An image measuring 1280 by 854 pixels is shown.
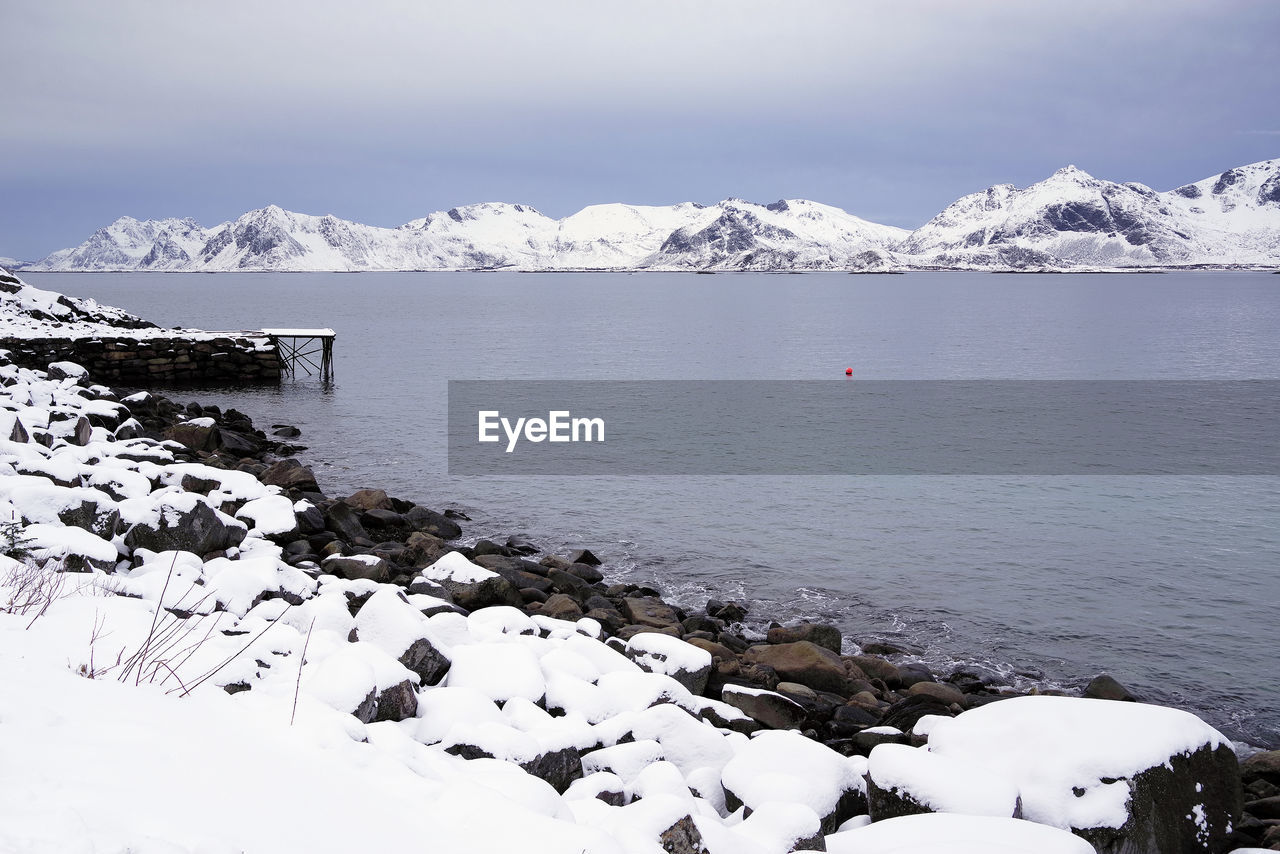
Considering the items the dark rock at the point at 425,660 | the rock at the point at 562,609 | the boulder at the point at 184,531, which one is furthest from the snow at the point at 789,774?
the boulder at the point at 184,531

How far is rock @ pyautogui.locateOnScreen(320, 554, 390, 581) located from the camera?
12.1m

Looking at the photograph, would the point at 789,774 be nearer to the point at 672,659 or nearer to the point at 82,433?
the point at 672,659

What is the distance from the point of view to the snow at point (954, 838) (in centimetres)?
536

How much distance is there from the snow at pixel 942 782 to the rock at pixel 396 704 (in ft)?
12.1

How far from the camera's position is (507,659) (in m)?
8.24

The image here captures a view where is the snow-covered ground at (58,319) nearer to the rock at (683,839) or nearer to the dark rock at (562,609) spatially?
the dark rock at (562,609)

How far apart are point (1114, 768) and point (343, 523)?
13.0 metres

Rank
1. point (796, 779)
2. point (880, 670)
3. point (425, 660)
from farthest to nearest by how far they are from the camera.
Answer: point (880, 670) < point (425, 660) < point (796, 779)

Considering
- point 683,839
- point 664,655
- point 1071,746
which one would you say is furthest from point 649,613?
point 683,839

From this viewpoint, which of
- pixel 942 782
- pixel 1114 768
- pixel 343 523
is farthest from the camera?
pixel 343 523

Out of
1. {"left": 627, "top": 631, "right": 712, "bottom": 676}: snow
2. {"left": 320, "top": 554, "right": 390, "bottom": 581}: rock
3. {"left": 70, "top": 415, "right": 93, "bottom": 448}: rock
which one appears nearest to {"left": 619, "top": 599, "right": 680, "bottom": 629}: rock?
{"left": 627, "top": 631, "right": 712, "bottom": 676}: snow

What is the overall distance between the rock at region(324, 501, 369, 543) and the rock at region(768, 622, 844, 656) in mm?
7739

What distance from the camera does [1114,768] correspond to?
6.44 meters

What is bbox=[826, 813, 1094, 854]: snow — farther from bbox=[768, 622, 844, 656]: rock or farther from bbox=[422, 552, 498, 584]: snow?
bbox=[422, 552, 498, 584]: snow
